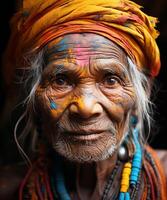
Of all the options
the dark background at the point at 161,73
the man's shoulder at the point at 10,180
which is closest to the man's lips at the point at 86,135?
the man's shoulder at the point at 10,180

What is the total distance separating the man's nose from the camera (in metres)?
2.00

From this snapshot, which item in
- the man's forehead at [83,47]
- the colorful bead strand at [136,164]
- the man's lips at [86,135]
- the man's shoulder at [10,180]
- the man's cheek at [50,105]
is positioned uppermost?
the man's forehead at [83,47]

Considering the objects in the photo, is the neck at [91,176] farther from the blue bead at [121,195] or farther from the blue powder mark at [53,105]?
the blue powder mark at [53,105]

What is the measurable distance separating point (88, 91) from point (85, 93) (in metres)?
0.02

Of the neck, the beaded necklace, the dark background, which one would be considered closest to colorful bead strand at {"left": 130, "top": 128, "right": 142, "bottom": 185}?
the beaded necklace

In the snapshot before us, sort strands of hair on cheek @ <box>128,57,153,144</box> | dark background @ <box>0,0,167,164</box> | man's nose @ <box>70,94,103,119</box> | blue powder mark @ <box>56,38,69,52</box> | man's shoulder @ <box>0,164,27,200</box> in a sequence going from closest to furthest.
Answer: man's nose @ <box>70,94,103,119</box> → blue powder mark @ <box>56,38,69,52</box> → strands of hair on cheek @ <box>128,57,153,144</box> → man's shoulder @ <box>0,164,27,200</box> → dark background @ <box>0,0,167,164</box>

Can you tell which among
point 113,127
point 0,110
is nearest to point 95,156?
point 113,127

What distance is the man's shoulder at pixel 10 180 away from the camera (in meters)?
2.46

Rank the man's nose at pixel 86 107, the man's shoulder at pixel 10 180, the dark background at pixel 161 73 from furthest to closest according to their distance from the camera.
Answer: the dark background at pixel 161 73 < the man's shoulder at pixel 10 180 < the man's nose at pixel 86 107

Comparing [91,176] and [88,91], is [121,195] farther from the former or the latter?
[88,91]

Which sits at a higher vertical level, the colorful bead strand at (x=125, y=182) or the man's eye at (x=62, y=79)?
the man's eye at (x=62, y=79)

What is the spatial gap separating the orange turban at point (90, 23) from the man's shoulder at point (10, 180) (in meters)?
0.69

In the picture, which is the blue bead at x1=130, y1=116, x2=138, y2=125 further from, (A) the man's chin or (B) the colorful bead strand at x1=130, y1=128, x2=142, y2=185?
(A) the man's chin

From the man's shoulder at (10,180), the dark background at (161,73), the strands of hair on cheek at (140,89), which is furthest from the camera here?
the dark background at (161,73)
